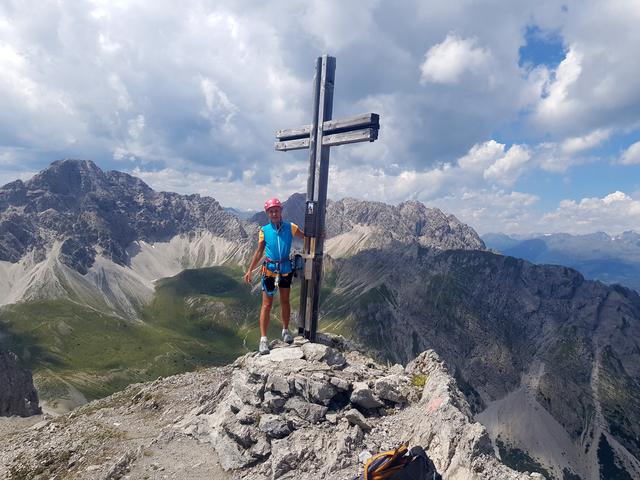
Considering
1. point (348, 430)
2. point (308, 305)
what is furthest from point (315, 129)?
point (348, 430)

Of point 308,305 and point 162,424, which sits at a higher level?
point 308,305

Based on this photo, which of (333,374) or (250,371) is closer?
(333,374)

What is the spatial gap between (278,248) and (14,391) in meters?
87.8

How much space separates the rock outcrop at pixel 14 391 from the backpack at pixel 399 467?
7995 cm

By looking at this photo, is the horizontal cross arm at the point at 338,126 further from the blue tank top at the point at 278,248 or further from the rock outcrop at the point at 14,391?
the rock outcrop at the point at 14,391

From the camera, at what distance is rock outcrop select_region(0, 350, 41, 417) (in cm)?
7237

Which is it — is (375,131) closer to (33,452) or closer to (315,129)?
(315,129)

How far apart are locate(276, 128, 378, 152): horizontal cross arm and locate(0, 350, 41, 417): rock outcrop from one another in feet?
247

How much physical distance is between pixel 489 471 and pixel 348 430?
4.55m

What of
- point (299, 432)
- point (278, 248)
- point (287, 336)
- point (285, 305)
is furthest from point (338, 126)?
point (299, 432)

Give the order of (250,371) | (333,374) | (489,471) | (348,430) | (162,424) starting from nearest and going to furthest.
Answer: (489,471)
(348,430)
(333,374)
(250,371)
(162,424)

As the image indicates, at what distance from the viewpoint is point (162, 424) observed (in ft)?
68.1

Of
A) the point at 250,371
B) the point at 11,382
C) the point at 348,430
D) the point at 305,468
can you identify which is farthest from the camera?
the point at 11,382

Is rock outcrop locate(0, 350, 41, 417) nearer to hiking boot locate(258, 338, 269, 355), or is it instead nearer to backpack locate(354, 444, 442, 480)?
hiking boot locate(258, 338, 269, 355)
